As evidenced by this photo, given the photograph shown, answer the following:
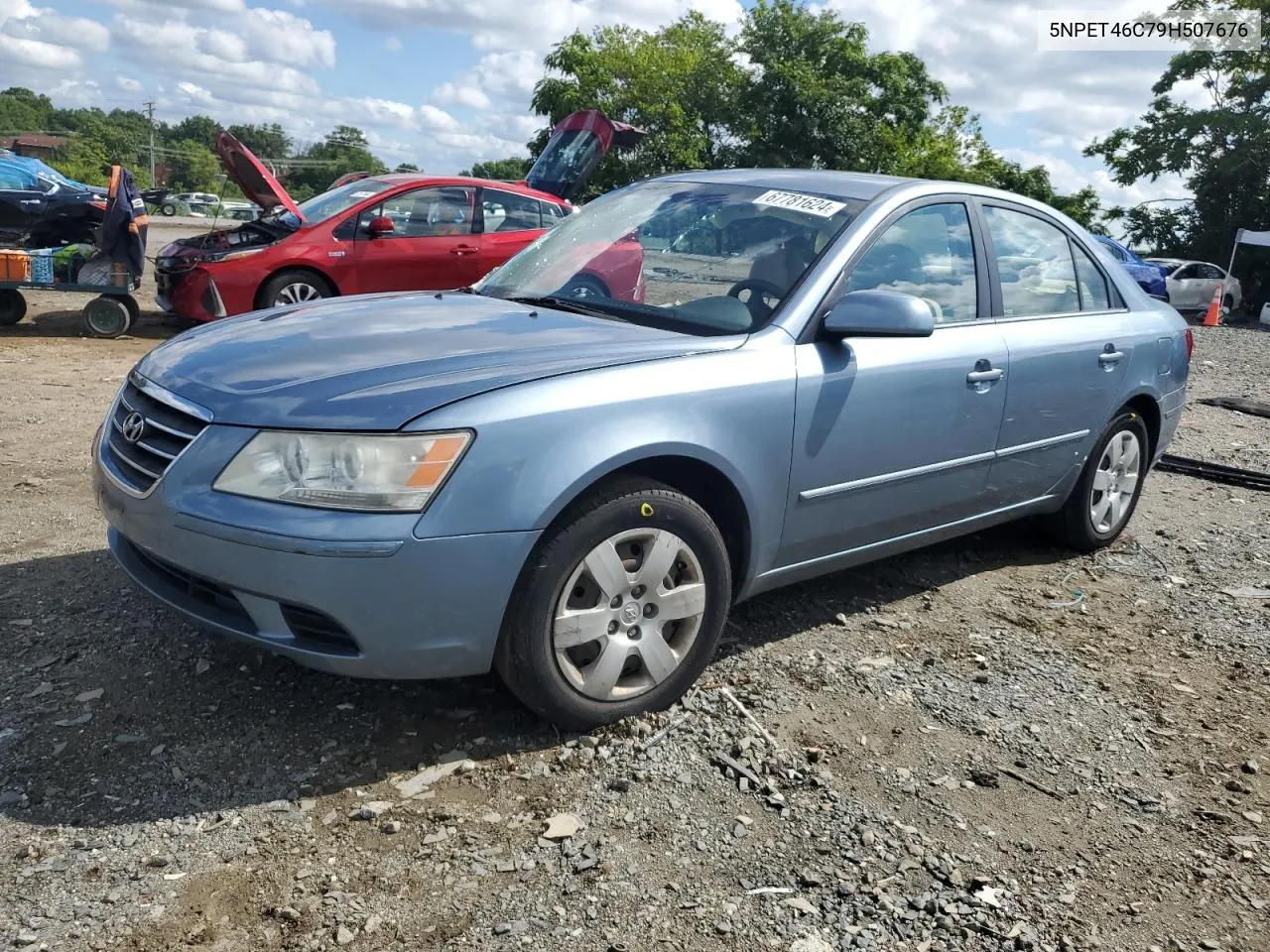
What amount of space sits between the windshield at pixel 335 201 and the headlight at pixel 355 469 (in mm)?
8214

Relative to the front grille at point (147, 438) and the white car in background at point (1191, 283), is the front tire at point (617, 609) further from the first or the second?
the white car in background at point (1191, 283)

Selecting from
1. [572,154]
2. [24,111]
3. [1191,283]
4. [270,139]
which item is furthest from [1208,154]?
[24,111]

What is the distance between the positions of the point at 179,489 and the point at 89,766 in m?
0.75

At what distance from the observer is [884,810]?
2.96m

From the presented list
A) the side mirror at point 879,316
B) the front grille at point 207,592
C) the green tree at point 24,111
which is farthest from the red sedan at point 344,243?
the green tree at point 24,111

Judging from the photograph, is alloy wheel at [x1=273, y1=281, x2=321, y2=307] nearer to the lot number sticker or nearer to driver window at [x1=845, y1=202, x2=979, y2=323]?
the lot number sticker

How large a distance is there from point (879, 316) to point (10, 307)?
10378 mm

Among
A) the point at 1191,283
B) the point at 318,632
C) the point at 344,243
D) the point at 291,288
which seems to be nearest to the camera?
the point at 318,632

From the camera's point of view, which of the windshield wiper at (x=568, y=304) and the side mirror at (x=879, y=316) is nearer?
the side mirror at (x=879, y=316)

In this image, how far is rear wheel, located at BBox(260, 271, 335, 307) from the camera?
10125mm

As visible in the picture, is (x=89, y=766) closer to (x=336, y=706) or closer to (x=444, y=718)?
(x=336, y=706)

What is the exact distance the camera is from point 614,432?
9.84 feet

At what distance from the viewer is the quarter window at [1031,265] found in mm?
4406

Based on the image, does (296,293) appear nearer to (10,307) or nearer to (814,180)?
(10,307)
